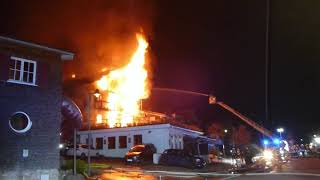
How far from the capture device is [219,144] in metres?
60.8

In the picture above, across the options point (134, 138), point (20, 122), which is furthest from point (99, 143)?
point (20, 122)

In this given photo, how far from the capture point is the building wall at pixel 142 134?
42.7m

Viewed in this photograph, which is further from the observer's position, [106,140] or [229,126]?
[229,126]

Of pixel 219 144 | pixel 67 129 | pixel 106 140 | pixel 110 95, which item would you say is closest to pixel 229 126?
pixel 219 144

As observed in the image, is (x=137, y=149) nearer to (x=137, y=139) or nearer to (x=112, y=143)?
(x=137, y=139)

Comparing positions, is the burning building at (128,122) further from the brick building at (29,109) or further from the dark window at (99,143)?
the brick building at (29,109)

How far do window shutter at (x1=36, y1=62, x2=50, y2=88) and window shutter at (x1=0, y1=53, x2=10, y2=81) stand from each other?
1.82 m

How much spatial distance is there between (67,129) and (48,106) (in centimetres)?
512

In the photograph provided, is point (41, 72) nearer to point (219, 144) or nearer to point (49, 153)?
point (49, 153)

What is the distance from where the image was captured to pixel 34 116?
23062 mm

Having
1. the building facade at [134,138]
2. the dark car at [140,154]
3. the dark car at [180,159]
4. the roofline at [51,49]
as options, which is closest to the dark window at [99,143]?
the building facade at [134,138]

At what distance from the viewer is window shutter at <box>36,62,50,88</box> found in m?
23.4

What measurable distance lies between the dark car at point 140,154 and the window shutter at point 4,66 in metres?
17.3

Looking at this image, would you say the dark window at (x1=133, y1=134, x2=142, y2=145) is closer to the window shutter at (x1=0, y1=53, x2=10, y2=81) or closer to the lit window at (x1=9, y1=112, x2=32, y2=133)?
the lit window at (x1=9, y1=112, x2=32, y2=133)
